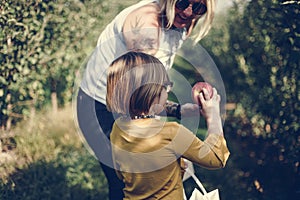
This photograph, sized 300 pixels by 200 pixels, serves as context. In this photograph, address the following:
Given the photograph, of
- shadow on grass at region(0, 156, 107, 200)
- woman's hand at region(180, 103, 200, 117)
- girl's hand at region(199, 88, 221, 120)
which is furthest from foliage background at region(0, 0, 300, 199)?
girl's hand at region(199, 88, 221, 120)

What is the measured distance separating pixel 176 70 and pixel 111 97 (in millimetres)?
5511

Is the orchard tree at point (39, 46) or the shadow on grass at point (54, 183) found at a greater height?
the orchard tree at point (39, 46)

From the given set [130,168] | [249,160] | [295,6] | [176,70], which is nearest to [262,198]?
[249,160]

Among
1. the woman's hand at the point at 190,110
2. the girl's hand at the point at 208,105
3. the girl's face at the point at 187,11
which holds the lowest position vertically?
the woman's hand at the point at 190,110

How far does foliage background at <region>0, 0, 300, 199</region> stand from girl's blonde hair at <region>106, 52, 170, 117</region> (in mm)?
1663

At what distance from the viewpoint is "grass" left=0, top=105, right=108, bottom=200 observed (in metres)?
4.82

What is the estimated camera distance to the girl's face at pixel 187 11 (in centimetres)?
336

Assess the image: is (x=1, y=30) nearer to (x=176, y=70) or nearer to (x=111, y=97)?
(x=111, y=97)

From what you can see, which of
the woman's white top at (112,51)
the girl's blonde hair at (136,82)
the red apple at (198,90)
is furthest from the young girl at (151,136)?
the woman's white top at (112,51)

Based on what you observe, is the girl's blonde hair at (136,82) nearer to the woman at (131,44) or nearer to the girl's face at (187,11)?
the woman at (131,44)

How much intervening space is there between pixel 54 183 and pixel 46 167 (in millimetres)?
206

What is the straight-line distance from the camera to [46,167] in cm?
523

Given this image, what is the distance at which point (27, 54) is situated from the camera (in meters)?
5.14

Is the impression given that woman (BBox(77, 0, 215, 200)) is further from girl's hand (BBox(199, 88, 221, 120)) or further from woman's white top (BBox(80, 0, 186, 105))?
girl's hand (BBox(199, 88, 221, 120))
